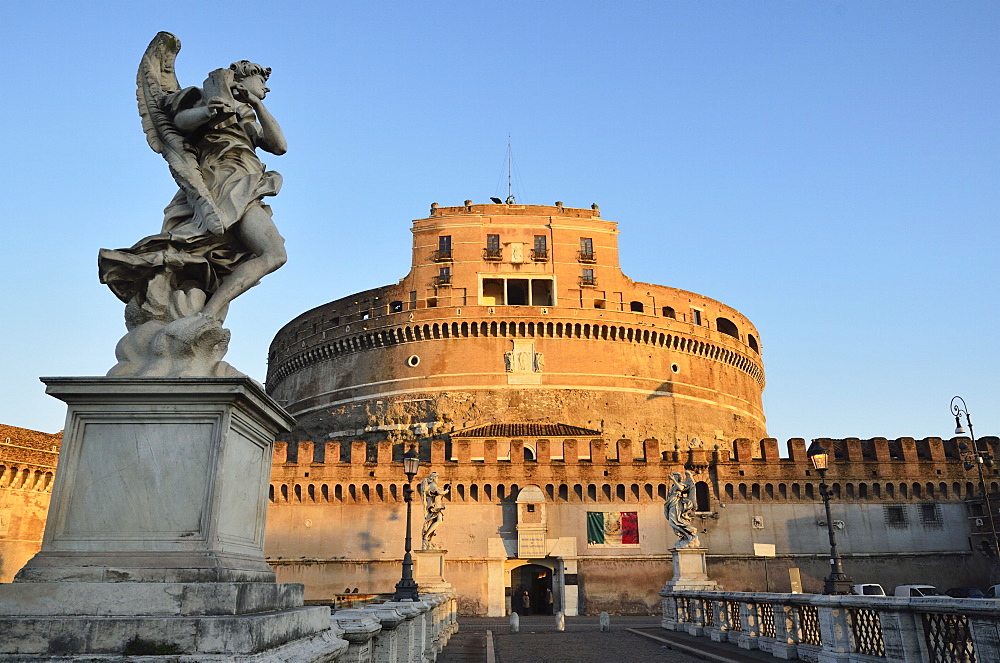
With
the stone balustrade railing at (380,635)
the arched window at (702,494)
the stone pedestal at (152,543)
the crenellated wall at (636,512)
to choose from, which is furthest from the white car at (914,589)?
the stone pedestal at (152,543)

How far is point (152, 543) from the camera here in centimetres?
259

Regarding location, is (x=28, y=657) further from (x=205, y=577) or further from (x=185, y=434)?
(x=185, y=434)

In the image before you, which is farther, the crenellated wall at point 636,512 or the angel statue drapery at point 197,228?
the crenellated wall at point 636,512

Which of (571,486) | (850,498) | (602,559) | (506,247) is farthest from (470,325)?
(850,498)

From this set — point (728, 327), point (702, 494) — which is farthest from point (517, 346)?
point (728, 327)

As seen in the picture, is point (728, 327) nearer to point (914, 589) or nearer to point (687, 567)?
point (914, 589)

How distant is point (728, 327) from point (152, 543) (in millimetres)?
45942

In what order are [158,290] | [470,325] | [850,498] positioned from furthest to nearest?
[470,325]
[850,498]
[158,290]

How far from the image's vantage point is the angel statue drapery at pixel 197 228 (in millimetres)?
2973

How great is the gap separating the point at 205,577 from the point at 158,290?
1.30 metres

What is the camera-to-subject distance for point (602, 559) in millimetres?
27922

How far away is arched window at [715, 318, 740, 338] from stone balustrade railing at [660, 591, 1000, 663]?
33.2 meters

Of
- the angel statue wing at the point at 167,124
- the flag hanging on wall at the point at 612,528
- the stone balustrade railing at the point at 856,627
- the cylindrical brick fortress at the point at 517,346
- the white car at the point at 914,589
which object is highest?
the cylindrical brick fortress at the point at 517,346

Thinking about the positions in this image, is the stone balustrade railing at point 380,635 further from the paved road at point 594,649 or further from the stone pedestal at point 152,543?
the paved road at point 594,649
